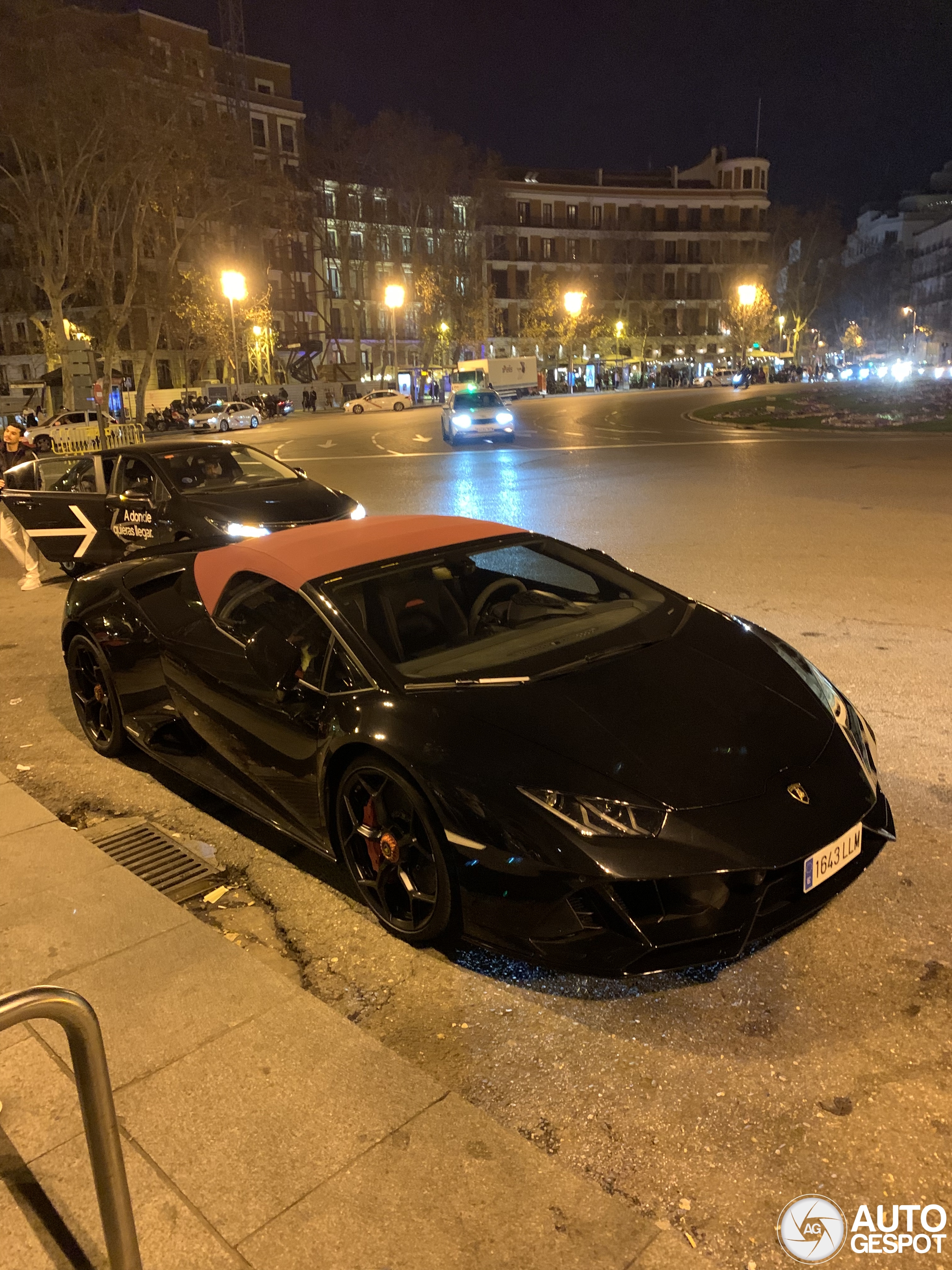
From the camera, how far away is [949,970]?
9.78 ft

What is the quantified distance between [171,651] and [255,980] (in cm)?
189

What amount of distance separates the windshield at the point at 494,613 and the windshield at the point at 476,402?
22823 millimetres

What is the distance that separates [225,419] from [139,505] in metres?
36.2

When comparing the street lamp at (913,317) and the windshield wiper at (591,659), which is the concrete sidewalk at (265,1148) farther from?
the street lamp at (913,317)

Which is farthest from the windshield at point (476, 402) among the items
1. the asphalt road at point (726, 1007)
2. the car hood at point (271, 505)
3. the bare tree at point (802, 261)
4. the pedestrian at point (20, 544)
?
the bare tree at point (802, 261)

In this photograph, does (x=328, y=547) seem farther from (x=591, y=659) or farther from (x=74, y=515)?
(x=74, y=515)

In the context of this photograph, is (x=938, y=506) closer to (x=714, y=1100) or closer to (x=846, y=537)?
(x=846, y=537)

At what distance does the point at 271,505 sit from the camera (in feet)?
29.7

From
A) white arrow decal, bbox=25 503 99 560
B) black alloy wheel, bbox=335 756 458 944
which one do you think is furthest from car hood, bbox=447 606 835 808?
white arrow decal, bbox=25 503 99 560

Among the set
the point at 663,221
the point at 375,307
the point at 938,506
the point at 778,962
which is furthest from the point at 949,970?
the point at 663,221

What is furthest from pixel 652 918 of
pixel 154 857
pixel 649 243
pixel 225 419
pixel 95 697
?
pixel 649 243

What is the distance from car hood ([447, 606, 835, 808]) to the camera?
2.86 metres

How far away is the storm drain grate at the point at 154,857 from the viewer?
3.92m

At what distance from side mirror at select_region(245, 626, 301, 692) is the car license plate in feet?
6.49
